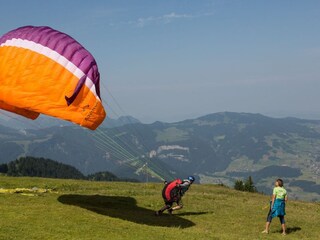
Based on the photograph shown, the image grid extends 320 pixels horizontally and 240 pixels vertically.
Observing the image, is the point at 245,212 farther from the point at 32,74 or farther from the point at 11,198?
the point at 32,74

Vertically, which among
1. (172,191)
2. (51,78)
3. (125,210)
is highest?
(51,78)

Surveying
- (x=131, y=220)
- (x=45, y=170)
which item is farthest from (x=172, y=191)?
(x=45, y=170)

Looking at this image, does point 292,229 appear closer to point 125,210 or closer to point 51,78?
point 125,210

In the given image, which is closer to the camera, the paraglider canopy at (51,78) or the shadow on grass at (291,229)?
the paraglider canopy at (51,78)

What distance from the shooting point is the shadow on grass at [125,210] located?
24.7 m

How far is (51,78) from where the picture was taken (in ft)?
67.2

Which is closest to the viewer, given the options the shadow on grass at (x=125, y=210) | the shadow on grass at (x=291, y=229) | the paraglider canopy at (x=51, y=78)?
the paraglider canopy at (x=51, y=78)

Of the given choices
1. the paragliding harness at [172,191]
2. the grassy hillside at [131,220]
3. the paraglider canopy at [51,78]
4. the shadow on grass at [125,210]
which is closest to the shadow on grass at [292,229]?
the grassy hillside at [131,220]

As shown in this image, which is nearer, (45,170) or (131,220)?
(131,220)

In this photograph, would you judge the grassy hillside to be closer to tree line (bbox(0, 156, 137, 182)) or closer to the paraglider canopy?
the paraglider canopy

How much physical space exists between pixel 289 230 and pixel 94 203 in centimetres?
1347

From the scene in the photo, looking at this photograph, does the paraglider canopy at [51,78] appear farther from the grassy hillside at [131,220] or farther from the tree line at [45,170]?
the tree line at [45,170]

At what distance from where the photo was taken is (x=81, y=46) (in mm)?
22422

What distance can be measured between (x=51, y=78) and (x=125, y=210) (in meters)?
11.9
